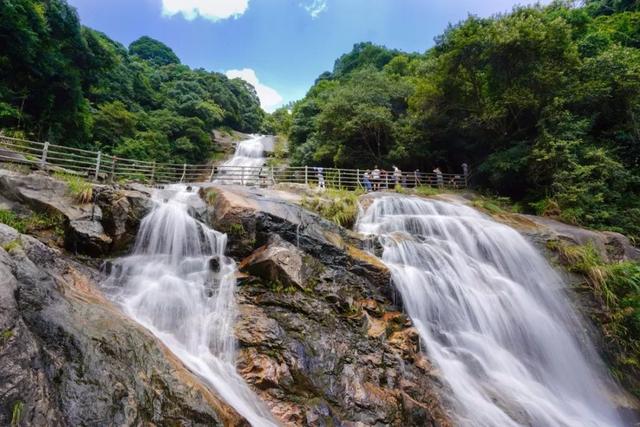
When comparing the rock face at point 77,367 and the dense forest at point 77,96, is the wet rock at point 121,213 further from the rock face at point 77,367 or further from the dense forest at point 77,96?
the dense forest at point 77,96

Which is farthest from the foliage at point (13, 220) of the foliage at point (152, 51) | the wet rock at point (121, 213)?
the foliage at point (152, 51)

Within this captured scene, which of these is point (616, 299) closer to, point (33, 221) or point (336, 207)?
point (336, 207)

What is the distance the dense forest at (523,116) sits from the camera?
1244 centimetres

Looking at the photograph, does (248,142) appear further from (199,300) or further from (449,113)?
(199,300)

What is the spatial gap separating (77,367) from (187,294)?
10.8 feet

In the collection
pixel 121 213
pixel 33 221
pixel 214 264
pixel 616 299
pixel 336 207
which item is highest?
pixel 336 207

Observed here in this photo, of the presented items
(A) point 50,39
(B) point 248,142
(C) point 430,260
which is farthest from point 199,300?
(B) point 248,142

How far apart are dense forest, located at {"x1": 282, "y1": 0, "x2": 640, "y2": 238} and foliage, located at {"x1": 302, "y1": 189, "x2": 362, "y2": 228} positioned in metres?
7.33

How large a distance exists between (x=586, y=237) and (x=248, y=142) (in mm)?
28849

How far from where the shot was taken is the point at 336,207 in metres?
10.9

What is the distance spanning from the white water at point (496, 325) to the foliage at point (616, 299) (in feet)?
1.72

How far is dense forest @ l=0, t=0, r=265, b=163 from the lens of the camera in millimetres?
14523

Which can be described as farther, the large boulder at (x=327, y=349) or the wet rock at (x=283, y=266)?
the wet rock at (x=283, y=266)

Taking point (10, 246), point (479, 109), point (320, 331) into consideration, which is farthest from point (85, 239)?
point (479, 109)
